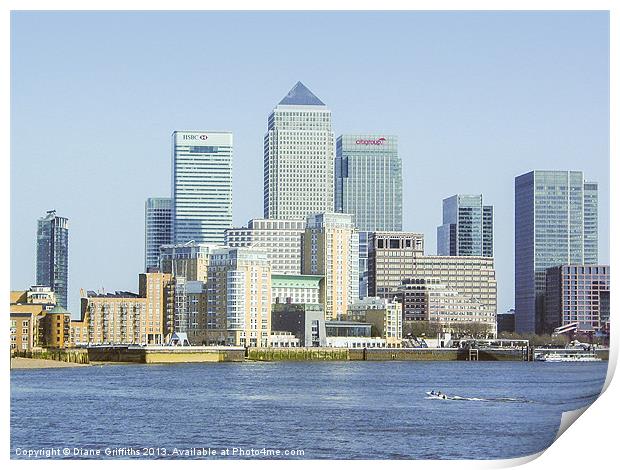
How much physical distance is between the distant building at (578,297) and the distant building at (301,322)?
992 cm

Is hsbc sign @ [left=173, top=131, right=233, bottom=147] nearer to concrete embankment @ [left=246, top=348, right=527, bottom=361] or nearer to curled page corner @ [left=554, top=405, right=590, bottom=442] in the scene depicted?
concrete embankment @ [left=246, top=348, right=527, bottom=361]

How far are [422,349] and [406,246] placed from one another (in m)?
15.8

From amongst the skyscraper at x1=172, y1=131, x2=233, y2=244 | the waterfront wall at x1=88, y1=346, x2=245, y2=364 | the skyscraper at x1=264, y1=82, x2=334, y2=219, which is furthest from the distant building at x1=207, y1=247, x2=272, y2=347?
the skyscraper at x1=264, y1=82, x2=334, y2=219

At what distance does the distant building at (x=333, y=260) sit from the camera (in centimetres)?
5667

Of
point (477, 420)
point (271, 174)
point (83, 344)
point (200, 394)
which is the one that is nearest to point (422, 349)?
point (83, 344)

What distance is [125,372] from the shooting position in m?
33.1

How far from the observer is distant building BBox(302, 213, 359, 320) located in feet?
186

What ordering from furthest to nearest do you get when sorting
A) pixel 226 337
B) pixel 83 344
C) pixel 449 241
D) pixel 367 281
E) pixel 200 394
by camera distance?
pixel 449 241, pixel 367 281, pixel 226 337, pixel 83 344, pixel 200 394

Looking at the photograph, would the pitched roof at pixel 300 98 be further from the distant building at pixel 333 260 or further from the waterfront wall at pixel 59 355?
the waterfront wall at pixel 59 355

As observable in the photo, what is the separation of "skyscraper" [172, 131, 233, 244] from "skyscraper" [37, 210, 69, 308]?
57.1ft

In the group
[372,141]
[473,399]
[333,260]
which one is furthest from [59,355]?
[372,141]

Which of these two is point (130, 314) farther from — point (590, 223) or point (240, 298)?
point (590, 223)

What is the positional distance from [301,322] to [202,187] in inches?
652

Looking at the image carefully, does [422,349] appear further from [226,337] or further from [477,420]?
[477,420]
